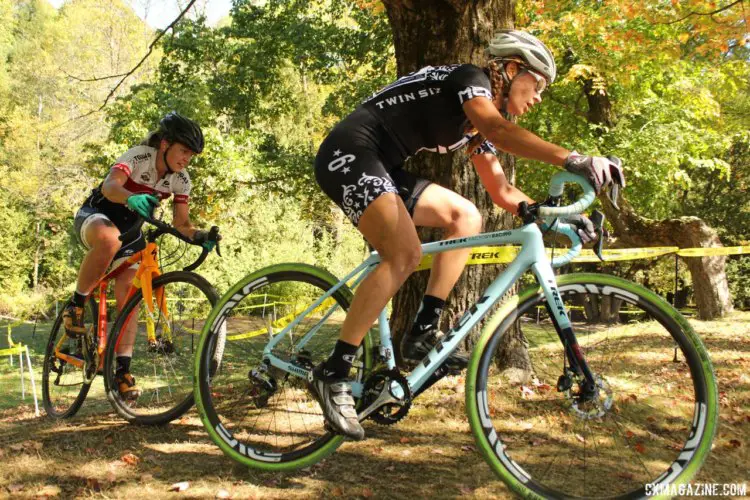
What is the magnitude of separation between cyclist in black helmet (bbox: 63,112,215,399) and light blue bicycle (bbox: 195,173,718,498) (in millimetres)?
860

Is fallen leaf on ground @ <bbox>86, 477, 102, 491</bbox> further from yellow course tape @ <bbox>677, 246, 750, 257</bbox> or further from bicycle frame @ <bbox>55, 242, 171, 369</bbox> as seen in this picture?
yellow course tape @ <bbox>677, 246, 750, 257</bbox>

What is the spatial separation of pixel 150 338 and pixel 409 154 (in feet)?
8.30

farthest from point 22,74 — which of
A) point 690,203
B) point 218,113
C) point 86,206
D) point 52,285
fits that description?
point 86,206

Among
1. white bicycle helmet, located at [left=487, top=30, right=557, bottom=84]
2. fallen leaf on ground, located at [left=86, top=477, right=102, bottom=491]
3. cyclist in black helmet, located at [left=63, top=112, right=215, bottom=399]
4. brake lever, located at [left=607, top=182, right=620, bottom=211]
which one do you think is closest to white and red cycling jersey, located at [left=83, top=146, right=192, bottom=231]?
cyclist in black helmet, located at [left=63, top=112, right=215, bottom=399]

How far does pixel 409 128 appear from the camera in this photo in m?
3.30

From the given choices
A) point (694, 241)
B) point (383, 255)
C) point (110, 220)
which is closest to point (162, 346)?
point (110, 220)

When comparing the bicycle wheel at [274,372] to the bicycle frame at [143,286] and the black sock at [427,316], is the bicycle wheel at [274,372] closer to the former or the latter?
the black sock at [427,316]

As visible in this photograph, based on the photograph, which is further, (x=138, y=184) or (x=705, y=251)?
(x=705, y=251)

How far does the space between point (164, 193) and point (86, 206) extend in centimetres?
61

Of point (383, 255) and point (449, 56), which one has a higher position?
point (449, 56)

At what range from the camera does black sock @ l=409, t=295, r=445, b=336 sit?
350cm

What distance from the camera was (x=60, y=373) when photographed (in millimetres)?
5414

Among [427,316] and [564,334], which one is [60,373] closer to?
[427,316]

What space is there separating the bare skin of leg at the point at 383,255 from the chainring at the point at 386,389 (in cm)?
26
